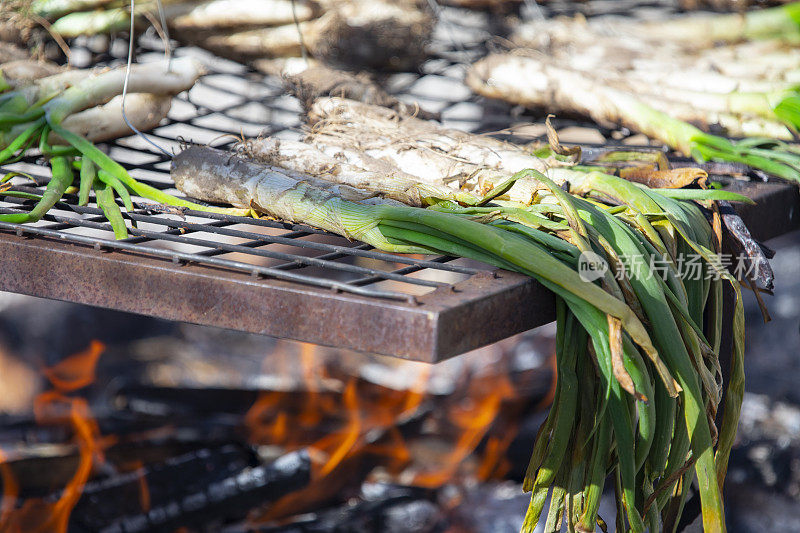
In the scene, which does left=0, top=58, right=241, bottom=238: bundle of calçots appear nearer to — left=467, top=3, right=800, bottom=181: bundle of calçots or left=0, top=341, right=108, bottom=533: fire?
left=0, top=341, right=108, bottom=533: fire

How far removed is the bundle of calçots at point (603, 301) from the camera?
1.07 metres

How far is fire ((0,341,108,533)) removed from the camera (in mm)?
2027

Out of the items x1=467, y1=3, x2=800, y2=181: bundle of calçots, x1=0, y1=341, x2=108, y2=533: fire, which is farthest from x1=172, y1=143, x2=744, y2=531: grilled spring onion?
x1=0, y1=341, x2=108, y2=533: fire

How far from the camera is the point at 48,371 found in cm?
269

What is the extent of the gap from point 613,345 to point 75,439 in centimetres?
193

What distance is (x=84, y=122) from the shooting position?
1972mm

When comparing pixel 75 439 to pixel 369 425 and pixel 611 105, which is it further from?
pixel 611 105

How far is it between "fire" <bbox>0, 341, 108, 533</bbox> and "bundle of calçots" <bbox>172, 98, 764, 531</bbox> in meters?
1.15

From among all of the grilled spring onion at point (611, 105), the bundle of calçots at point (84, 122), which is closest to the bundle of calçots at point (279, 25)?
the grilled spring onion at point (611, 105)

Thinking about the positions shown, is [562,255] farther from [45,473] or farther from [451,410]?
[45,473]

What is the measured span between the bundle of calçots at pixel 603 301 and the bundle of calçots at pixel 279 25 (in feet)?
4.34

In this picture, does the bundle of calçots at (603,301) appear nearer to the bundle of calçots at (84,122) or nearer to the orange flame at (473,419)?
the bundle of calçots at (84,122)

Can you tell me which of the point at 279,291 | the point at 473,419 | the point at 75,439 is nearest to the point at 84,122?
the point at 75,439

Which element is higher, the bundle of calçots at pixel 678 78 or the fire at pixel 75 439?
the bundle of calçots at pixel 678 78
